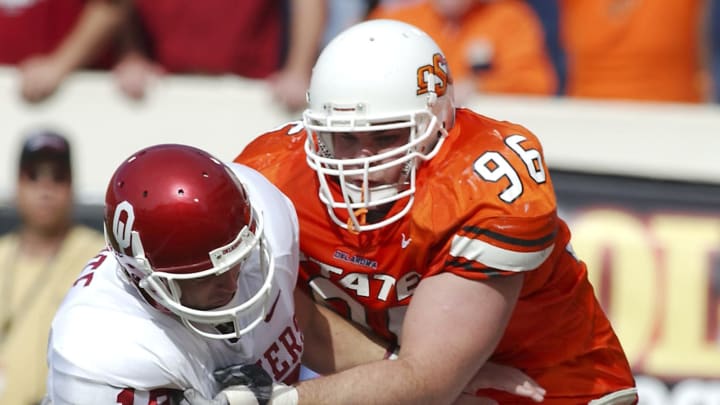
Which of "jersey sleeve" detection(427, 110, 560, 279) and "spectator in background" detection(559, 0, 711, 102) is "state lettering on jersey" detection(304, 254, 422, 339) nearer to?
"jersey sleeve" detection(427, 110, 560, 279)

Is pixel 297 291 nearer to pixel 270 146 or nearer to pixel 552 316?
pixel 270 146

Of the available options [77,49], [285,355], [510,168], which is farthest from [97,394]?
[77,49]

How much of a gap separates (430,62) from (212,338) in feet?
2.83

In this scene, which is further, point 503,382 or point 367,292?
point 503,382

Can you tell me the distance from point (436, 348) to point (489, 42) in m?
A: 2.40

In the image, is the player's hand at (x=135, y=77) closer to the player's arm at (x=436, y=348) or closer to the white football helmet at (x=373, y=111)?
the white football helmet at (x=373, y=111)

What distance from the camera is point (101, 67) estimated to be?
5.45 metres

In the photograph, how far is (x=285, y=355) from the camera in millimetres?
3291

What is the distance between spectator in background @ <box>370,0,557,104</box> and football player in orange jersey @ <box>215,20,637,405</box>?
5.97 ft

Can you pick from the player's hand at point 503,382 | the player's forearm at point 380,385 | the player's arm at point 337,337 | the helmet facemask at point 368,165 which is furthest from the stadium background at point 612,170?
the player's forearm at point 380,385

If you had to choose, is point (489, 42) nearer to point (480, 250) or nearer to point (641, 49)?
point (641, 49)

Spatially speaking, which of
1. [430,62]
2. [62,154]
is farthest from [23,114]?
[430,62]

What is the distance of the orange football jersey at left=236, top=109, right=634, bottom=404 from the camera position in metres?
3.14

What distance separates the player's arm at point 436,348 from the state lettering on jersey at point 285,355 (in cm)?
25
